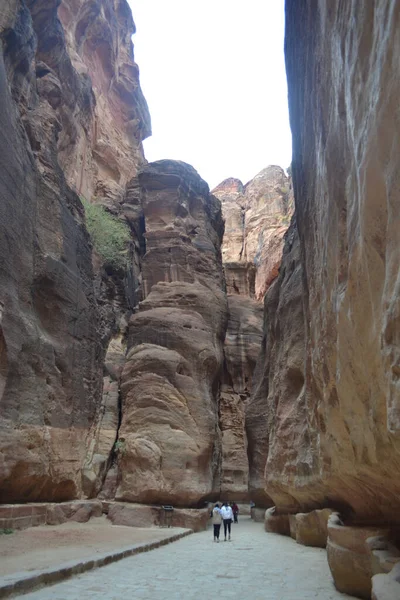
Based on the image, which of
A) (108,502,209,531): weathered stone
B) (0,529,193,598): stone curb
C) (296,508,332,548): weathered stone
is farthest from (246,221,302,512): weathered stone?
(0,529,193,598): stone curb

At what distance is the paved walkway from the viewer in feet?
20.9

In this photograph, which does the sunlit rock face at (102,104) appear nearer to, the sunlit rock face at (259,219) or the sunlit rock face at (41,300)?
the sunlit rock face at (41,300)

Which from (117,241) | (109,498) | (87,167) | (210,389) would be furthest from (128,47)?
(109,498)

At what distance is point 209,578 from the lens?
7938 millimetres

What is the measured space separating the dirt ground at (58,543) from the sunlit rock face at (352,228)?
4.87 metres

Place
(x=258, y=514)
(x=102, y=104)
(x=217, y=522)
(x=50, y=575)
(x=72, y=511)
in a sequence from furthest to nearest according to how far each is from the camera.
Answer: (x=102, y=104) < (x=258, y=514) < (x=217, y=522) < (x=72, y=511) < (x=50, y=575)

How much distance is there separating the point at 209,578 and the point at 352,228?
6.45m

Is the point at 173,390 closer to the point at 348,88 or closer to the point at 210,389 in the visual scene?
the point at 210,389

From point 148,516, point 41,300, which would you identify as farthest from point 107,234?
point 148,516

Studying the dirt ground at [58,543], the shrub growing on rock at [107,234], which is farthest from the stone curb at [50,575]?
the shrub growing on rock at [107,234]

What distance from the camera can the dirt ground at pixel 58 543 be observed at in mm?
7936

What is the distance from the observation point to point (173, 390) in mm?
19938

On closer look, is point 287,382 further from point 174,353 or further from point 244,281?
point 244,281

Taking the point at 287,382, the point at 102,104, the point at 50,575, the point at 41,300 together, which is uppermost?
the point at 102,104
